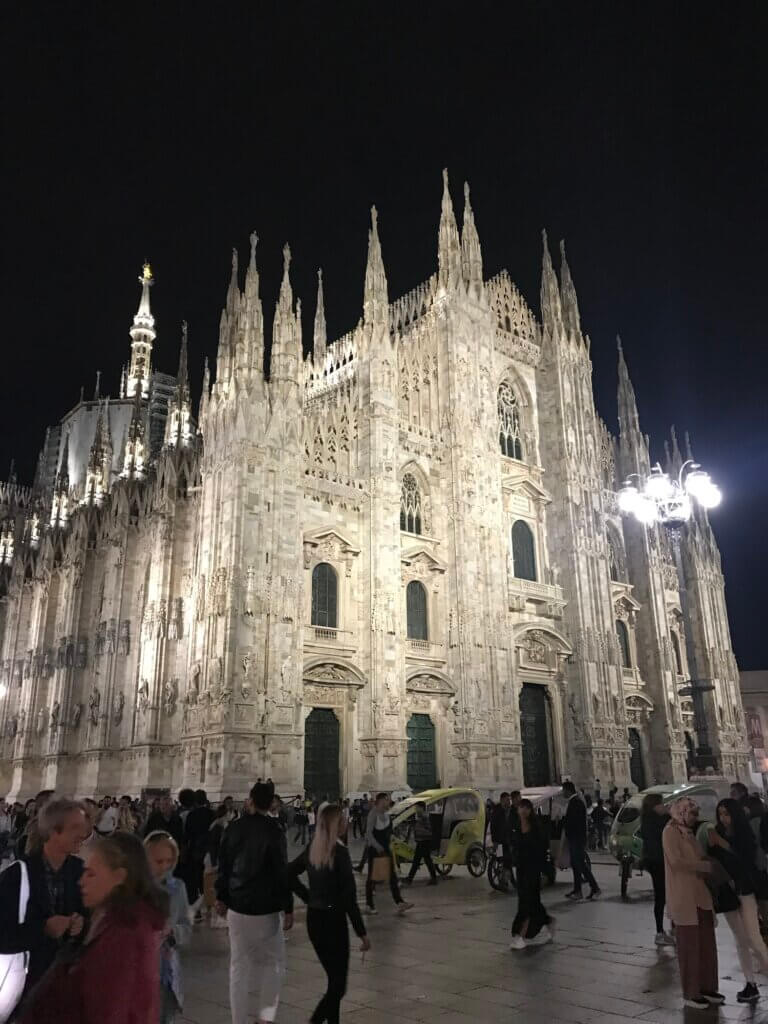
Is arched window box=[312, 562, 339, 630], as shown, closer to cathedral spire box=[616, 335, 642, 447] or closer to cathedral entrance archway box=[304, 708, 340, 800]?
cathedral entrance archway box=[304, 708, 340, 800]

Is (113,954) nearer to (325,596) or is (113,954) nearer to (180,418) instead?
(325,596)

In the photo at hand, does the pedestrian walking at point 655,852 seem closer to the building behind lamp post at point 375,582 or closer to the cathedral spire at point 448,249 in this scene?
the building behind lamp post at point 375,582

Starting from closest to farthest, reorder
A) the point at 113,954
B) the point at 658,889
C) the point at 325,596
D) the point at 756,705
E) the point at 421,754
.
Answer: the point at 113,954, the point at 658,889, the point at 325,596, the point at 421,754, the point at 756,705

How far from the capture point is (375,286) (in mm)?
35219

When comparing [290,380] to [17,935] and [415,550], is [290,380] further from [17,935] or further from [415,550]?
[17,935]

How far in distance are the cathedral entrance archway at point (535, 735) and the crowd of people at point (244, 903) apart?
82.3ft

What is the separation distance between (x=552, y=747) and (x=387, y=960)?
28392 millimetres

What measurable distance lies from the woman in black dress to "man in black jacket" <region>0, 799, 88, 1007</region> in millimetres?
6295

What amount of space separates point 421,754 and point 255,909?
26.7 m

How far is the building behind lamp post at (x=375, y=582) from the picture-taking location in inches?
1099

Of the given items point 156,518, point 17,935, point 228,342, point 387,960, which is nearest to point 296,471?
point 228,342

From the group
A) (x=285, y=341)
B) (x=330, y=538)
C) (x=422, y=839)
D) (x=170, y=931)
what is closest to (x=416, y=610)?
(x=330, y=538)

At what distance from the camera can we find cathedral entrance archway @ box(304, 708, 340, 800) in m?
28.2

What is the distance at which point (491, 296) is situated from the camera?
41.7 metres
